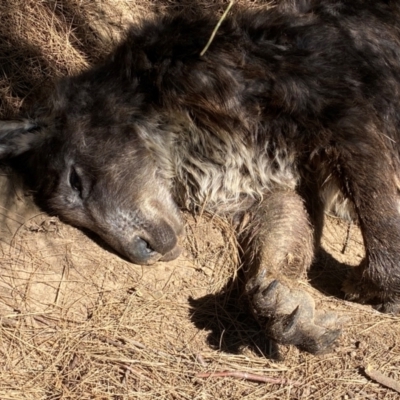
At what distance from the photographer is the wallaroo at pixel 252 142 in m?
3.87

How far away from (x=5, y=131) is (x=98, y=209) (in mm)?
853

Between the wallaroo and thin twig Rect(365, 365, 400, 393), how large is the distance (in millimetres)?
391

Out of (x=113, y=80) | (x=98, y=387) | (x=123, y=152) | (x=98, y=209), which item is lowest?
(x=98, y=387)

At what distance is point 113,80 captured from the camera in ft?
14.4

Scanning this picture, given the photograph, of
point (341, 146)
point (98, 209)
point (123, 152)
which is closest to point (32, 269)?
point (98, 209)

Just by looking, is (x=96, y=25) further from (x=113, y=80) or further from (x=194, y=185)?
(x=194, y=185)

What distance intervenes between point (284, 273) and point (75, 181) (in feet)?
4.78

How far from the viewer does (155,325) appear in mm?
4145

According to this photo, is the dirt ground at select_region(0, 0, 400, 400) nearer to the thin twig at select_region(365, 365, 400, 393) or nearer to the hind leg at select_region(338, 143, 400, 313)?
the thin twig at select_region(365, 365, 400, 393)

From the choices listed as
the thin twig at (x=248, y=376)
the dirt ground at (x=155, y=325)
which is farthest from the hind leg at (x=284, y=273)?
the thin twig at (x=248, y=376)

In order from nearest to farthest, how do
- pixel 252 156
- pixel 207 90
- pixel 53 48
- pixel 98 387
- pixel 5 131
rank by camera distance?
pixel 98 387, pixel 207 90, pixel 252 156, pixel 5 131, pixel 53 48

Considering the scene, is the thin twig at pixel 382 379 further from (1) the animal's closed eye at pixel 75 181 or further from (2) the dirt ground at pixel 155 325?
(1) the animal's closed eye at pixel 75 181

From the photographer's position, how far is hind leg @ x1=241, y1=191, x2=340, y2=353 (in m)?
3.67

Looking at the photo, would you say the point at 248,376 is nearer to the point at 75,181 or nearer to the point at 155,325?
the point at 155,325
